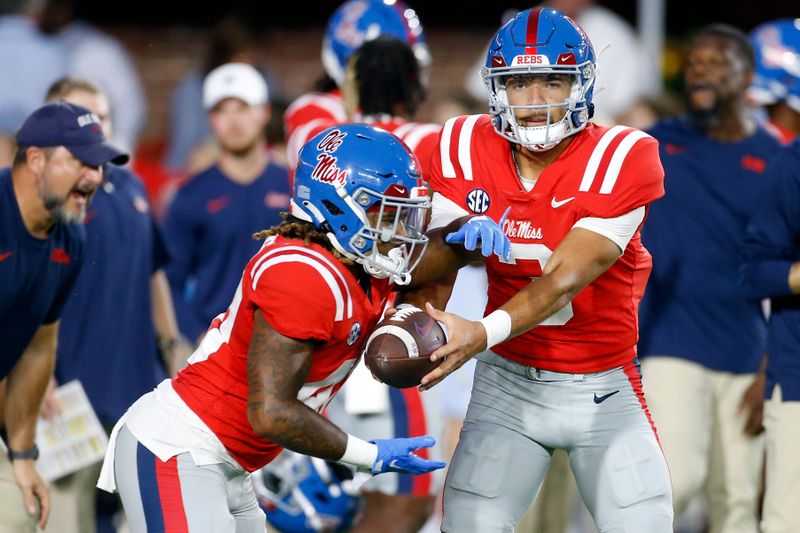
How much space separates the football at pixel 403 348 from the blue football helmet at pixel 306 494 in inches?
86.5

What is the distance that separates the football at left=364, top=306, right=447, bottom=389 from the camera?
3.55m

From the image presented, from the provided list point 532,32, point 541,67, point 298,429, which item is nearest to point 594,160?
point 541,67

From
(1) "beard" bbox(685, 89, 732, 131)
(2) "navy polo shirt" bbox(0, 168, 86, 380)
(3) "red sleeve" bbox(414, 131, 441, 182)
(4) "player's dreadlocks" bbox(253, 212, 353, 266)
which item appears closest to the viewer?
(4) "player's dreadlocks" bbox(253, 212, 353, 266)

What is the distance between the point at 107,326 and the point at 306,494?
1.06 m

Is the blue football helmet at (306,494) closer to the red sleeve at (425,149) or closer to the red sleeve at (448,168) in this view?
the red sleeve at (425,149)

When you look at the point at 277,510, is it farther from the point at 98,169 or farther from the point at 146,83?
the point at 146,83

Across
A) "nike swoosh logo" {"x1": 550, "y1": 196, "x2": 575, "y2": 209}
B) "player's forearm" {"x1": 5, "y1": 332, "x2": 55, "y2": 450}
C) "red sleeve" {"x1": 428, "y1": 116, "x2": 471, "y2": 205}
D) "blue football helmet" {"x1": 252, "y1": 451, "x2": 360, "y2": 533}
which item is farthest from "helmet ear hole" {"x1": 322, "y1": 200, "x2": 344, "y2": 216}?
"blue football helmet" {"x1": 252, "y1": 451, "x2": 360, "y2": 533}

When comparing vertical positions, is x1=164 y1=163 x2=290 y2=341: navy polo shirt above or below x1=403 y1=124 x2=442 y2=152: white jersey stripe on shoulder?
below

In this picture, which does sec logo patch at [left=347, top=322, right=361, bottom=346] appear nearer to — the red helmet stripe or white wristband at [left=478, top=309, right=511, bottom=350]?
white wristband at [left=478, top=309, right=511, bottom=350]

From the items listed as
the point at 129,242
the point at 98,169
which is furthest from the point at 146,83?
the point at 98,169

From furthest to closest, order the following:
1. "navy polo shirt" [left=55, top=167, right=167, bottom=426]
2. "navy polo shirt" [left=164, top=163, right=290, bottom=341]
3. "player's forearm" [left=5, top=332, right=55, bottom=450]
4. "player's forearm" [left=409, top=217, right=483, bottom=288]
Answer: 1. "navy polo shirt" [left=164, top=163, right=290, bottom=341]
2. "navy polo shirt" [left=55, top=167, right=167, bottom=426]
3. "player's forearm" [left=5, top=332, right=55, bottom=450]
4. "player's forearm" [left=409, top=217, right=483, bottom=288]

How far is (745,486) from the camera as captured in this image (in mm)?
5691

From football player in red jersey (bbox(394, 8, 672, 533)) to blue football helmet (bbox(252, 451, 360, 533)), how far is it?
175 centimetres

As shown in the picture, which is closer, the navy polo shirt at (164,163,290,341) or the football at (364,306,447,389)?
the football at (364,306,447,389)
